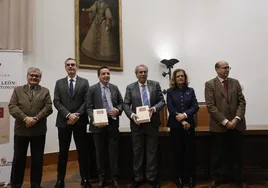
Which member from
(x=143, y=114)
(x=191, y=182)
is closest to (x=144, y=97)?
(x=143, y=114)

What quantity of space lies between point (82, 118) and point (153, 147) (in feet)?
2.96

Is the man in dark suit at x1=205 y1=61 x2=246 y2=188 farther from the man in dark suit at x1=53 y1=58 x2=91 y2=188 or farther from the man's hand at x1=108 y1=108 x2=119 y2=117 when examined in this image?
the man in dark suit at x1=53 y1=58 x2=91 y2=188

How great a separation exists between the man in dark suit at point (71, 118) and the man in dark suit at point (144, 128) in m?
0.55

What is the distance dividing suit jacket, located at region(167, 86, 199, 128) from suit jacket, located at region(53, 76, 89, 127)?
1019 millimetres

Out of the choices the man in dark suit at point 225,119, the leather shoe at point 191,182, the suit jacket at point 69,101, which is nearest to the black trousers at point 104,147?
the suit jacket at point 69,101

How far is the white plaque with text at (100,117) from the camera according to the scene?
2959 millimetres

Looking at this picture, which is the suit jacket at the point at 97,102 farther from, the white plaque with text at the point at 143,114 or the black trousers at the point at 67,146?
the white plaque with text at the point at 143,114

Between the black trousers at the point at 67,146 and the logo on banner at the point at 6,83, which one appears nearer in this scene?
the black trousers at the point at 67,146

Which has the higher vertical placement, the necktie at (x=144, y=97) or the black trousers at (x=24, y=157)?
the necktie at (x=144, y=97)

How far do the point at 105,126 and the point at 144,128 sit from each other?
458mm

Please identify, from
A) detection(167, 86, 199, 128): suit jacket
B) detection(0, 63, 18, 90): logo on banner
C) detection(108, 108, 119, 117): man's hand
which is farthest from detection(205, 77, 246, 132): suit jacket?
detection(0, 63, 18, 90): logo on banner

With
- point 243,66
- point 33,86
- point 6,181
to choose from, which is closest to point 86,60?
point 33,86

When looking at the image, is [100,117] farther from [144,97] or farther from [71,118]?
[144,97]

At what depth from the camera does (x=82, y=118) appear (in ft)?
10.5
